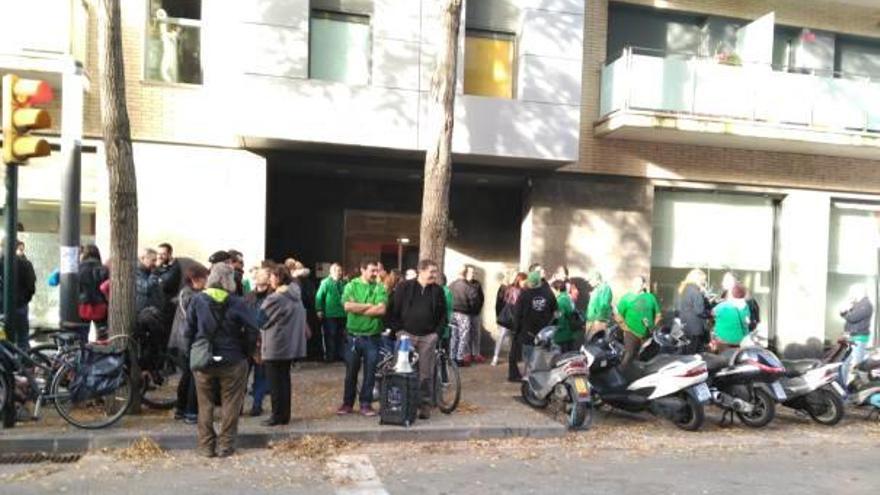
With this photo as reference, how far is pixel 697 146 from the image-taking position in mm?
14820

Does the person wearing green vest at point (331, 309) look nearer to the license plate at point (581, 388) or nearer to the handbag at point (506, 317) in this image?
the handbag at point (506, 317)

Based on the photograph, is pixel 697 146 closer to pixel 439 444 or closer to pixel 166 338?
pixel 439 444

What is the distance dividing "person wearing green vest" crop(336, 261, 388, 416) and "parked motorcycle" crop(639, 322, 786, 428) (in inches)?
159

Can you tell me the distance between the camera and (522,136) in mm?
12852

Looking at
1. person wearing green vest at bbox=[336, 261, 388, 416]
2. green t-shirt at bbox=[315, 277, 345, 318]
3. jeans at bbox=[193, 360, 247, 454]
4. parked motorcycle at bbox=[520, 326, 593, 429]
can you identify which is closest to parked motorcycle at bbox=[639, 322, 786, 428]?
parked motorcycle at bbox=[520, 326, 593, 429]

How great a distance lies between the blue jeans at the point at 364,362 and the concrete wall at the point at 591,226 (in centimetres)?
620

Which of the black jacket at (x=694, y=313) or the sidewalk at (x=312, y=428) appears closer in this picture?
the sidewalk at (x=312, y=428)

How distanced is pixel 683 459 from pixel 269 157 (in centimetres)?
856

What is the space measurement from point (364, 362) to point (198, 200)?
5596 mm

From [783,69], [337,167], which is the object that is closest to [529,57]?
[337,167]

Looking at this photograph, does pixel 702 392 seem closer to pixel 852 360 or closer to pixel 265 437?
pixel 852 360

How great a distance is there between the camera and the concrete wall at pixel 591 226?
14.2 m

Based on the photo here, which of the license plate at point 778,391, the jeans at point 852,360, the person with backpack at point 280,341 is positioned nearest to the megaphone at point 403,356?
the person with backpack at point 280,341

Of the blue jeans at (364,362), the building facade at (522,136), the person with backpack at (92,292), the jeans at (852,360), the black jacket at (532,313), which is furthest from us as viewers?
the building facade at (522,136)
